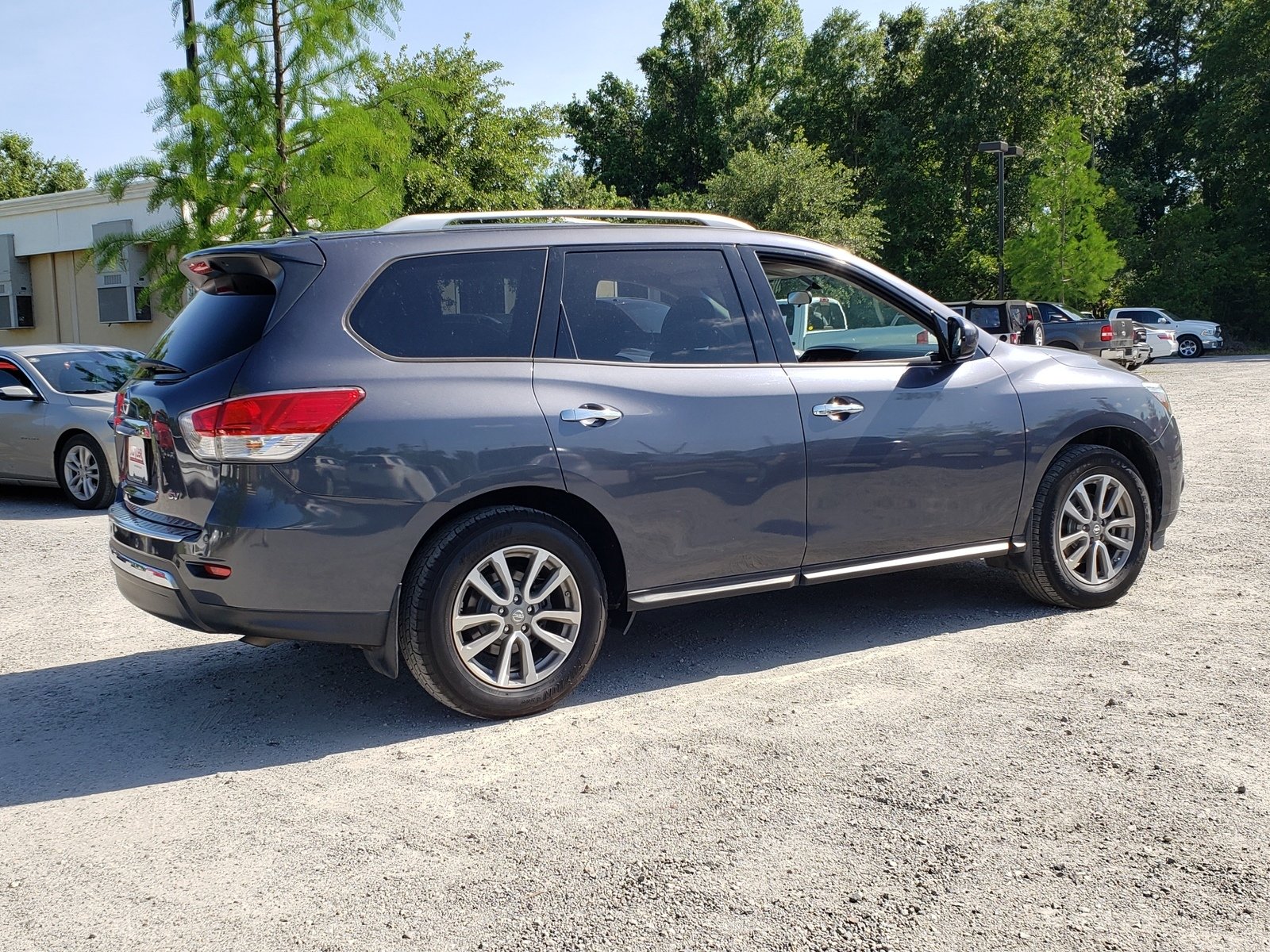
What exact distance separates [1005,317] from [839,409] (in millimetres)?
20033

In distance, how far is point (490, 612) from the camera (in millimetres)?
4406

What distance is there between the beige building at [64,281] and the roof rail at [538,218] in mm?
23560

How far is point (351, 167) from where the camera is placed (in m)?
14.7

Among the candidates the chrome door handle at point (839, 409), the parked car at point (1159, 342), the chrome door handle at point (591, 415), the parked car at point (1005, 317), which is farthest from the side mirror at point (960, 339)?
the parked car at point (1159, 342)

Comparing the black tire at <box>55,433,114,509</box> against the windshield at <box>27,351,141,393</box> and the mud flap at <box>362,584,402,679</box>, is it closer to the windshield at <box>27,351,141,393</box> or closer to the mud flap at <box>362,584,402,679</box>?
the windshield at <box>27,351,141,393</box>

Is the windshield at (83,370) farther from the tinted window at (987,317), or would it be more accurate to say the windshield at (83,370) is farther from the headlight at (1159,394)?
the tinted window at (987,317)

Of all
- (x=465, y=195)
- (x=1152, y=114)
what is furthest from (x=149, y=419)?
(x=1152, y=114)

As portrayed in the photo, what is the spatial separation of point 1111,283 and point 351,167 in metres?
40.5

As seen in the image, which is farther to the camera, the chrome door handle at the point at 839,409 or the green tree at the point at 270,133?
the green tree at the point at 270,133

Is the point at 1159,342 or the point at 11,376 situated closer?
the point at 11,376

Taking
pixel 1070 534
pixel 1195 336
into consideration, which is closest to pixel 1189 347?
pixel 1195 336

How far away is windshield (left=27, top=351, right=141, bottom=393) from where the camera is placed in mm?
11195

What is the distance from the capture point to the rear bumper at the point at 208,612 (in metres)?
4.17

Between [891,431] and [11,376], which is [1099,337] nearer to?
[11,376]
